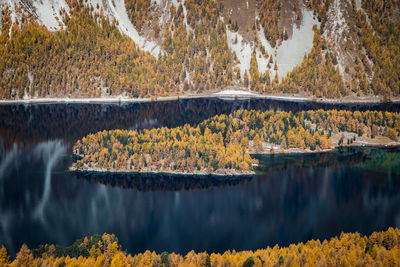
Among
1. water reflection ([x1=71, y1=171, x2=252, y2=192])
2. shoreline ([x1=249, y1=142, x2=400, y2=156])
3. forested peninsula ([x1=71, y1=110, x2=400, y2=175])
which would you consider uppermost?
forested peninsula ([x1=71, y1=110, x2=400, y2=175])

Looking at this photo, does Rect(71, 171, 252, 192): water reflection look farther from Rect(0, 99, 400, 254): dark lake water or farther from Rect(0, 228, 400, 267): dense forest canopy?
Rect(0, 228, 400, 267): dense forest canopy

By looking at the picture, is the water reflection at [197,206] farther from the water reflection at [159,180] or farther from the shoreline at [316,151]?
the shoreline at [316,151]

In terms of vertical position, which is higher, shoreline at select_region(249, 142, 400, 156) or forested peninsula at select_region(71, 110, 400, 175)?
forested peninsula at select_region(71, 110, 400, 175)

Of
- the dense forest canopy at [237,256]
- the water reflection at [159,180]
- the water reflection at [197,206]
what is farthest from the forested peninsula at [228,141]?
the dense forest canopy at [237,256]

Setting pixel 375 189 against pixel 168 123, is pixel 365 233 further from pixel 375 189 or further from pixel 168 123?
pixel 168 123

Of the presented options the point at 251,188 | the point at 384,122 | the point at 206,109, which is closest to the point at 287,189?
the point at 251,188

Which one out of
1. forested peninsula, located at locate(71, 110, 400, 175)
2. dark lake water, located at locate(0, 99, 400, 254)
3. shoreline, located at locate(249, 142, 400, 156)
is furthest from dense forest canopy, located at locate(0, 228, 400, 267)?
shoreline, located at locate(249, 142, 400, 156)
